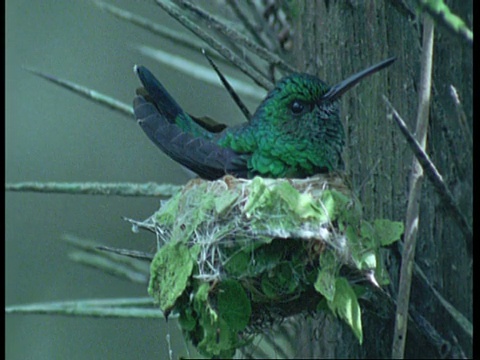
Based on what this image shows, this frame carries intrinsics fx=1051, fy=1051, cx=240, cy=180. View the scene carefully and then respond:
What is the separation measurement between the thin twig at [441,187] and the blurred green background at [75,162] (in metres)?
4.91

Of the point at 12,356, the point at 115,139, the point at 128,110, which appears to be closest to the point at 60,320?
the point at 12,356

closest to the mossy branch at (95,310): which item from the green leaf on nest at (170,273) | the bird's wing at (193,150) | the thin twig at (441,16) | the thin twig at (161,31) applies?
the green leaf on nest at (170,273)

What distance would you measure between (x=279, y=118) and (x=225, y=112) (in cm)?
468

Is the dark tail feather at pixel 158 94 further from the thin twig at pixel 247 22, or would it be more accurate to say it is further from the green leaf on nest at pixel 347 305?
the green leaf on nest at pixel 347 305

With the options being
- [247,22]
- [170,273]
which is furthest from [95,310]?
[247,22]

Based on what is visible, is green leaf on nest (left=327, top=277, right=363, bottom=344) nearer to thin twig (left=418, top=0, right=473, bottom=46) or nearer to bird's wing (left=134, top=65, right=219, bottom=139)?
bird's wing (left=134, top=65, right=219, bottom=139)

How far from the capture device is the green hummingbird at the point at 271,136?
373cm

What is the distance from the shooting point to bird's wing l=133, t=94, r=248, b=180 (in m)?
3.82

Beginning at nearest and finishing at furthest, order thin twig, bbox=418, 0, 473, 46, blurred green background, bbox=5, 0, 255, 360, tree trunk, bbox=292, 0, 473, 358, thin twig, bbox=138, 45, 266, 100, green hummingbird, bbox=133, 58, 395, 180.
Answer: thin twig, bbox=418, 0, 473, 46 → tree trunk, bbox=292, 0, 473, 358 → green hummingbird, bbox=133, 58, 395, 180 → thin twig, bbox=138, 45, 266, 100 → blurred green background, bbox=5, 0, 255, 360

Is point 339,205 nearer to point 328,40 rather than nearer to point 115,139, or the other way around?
point 328,40

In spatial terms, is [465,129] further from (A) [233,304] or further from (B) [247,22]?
(B) [247,22]

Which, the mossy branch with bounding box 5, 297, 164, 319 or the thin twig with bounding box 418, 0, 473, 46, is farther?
the mossy branch with bounding box 5, 297, 164, 319

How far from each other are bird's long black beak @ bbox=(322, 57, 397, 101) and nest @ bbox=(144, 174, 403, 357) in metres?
0.34

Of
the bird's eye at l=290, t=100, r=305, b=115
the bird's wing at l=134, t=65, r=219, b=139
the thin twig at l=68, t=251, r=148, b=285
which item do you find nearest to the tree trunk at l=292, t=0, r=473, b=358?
the bird's eye at l=290, t=100, r=305, b=115
